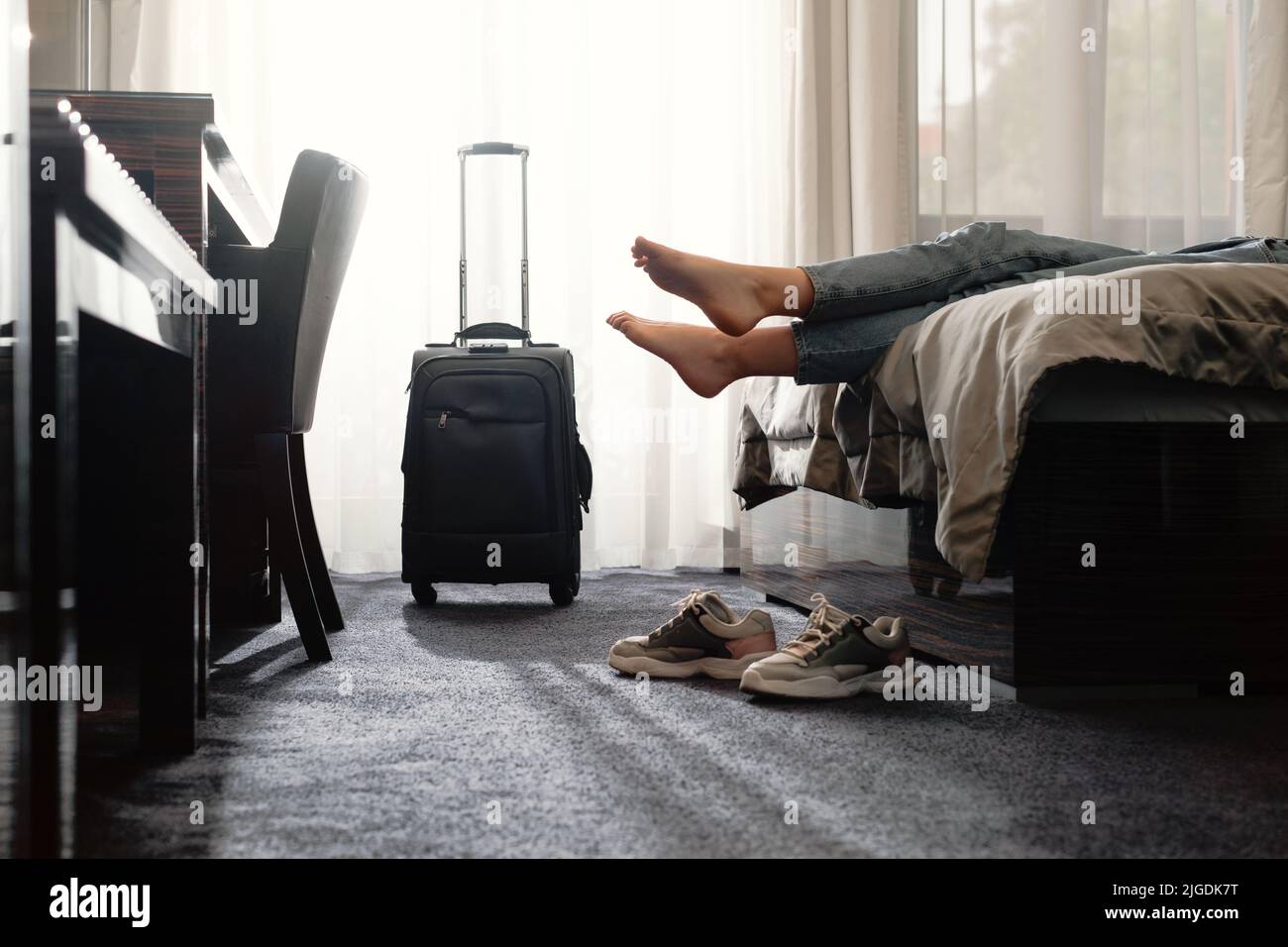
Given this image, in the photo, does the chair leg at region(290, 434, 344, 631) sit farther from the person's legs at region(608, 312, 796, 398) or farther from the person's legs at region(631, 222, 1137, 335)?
the person's legs at region(631, 222, 1137, 335)

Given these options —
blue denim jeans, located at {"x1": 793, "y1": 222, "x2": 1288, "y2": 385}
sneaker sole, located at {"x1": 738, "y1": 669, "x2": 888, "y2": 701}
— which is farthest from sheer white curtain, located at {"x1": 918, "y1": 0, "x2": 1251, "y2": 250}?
sneaker sole, located at {"x1": 738, "y1": 669, "x2": 888, "y2": 701}

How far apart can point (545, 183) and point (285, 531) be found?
5.23 feet

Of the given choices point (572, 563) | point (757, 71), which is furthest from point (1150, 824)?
point (757, 71)

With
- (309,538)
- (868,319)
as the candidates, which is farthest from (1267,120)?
(309,538)

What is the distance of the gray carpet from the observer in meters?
0.81

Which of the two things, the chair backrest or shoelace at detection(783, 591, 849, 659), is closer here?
shoelace at detection(783, 591, 849, 659)

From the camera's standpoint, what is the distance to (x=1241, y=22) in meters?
3.03

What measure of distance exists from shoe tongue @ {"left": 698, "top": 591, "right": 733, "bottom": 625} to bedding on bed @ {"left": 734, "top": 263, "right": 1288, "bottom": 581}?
272mm

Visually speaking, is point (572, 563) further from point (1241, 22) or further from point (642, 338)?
point (1241, 22)

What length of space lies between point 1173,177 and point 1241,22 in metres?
0.47

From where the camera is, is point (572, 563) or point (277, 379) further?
point (572, 563)

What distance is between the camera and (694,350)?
5.67ft

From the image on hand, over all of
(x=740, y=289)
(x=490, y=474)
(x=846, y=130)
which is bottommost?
(x=490, y=474)

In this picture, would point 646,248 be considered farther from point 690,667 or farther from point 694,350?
point 690,667
